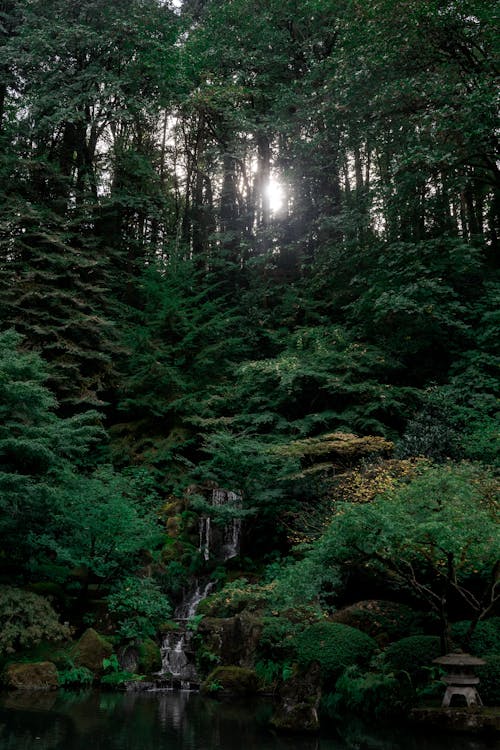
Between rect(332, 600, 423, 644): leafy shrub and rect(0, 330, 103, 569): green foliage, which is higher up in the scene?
rect(0, 330, 103, 569): green foliage

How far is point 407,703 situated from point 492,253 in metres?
16.4

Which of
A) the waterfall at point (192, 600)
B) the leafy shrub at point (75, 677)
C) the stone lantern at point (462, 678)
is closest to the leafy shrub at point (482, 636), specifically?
the stone lantern at point (462, 678)

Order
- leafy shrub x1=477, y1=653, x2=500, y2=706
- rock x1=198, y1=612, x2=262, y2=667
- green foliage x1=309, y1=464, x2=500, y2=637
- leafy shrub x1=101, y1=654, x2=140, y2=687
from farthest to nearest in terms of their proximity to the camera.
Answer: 1. rock x1=198, y1=612, x2=262, y2=667
2. leafy shrub x1=101, y1=654, x2=140, y2=687
3. leafy shrub x1=477, y1=653, x2=500, y2=706
4. green foliage x1=309, y1=464, x2=500, y2=637

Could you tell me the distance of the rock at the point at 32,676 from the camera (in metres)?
11.6

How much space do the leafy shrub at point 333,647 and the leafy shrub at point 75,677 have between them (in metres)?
4.38

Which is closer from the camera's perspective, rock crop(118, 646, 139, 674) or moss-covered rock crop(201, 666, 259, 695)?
moss-covered rock crop(201, 666, 259, 695)

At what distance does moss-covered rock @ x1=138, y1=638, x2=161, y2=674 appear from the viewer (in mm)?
12867

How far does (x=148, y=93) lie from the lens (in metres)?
26.1

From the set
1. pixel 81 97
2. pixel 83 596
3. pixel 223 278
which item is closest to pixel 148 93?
pixel 81 97

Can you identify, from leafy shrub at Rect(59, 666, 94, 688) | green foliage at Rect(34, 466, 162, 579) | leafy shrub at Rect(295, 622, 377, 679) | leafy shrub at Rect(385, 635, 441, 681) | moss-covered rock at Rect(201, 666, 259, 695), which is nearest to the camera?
leafy shrub at Rect(385, 635, 441, 681)

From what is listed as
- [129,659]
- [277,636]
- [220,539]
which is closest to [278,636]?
[277,636]

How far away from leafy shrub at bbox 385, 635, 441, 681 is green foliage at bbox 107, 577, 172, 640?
5.49 metres

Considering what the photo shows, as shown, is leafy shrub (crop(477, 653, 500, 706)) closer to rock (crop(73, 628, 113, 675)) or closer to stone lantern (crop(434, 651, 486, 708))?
stone lantern (crop(434, 651, 486, 708))

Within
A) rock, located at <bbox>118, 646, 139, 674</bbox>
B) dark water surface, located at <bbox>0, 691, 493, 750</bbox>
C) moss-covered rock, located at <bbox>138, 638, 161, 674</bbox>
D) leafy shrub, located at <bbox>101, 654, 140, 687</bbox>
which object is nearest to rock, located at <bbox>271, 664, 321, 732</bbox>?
dark water surface, located at <bbox>0, 691, 493, 750</bbox>
